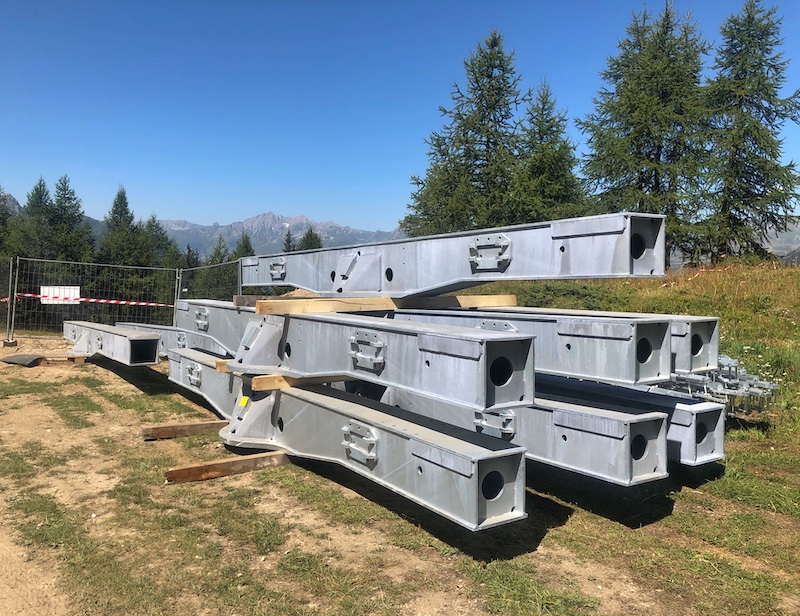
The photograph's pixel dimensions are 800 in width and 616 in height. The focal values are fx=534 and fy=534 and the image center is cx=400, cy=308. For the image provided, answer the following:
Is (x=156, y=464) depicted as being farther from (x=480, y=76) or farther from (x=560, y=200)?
(x=480, y=76)

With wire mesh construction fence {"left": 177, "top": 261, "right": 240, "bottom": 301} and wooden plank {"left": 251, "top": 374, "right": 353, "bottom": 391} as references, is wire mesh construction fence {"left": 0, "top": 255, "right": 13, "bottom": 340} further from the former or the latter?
wooden plank {"left": 251, "top": 374, "right": 353, "bottom": 391}

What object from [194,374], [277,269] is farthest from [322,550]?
[194,374]

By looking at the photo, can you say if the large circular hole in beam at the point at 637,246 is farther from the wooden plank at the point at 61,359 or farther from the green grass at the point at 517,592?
the wooden plank at the point at 61,359

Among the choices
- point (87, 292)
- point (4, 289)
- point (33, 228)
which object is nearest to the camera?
point (4, 289)

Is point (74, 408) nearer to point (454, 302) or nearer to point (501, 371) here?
point (454, 302)

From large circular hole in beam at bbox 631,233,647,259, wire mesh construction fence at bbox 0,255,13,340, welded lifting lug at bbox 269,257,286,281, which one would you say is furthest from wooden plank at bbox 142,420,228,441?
wire mesh construction fence at bbox 0,255,13,340

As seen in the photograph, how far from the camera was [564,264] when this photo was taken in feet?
9.55

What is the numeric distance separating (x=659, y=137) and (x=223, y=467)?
23.0m

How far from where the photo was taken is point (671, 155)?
22391 mm

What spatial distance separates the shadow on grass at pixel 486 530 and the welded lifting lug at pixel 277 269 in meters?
2.02

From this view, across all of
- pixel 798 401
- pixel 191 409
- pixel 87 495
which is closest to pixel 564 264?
pixel 87 495

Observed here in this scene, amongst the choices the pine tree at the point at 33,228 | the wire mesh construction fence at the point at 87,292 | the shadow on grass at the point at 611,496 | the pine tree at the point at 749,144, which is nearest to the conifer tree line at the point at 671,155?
the pine tree at the point at 749,144

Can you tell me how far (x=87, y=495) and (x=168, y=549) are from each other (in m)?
1.16

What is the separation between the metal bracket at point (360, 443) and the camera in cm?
306
